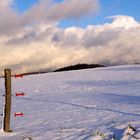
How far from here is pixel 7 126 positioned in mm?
13992

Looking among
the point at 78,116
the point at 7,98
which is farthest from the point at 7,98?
the point at 78,116

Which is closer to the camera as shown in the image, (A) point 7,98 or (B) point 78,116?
(A) point 7,98

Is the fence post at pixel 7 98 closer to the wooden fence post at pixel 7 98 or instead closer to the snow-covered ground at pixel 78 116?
the wooden fence post at pixel 7 98

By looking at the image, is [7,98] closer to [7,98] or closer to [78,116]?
[7,98]

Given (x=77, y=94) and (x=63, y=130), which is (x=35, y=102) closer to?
(x=77, y=94)

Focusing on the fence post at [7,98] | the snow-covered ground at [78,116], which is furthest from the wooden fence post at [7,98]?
the snow-covered ground at [78,116]

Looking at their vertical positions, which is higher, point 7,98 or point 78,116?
point 7,98

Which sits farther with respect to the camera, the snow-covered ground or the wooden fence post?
the wooden fence post

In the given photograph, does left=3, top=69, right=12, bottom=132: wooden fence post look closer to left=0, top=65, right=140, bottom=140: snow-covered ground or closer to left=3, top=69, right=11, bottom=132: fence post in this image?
left=3, top=69, right=11, bottom=132: fence post

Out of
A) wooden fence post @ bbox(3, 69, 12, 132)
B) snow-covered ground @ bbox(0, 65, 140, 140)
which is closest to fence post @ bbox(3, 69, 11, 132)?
wooden fence post @ bbox(3, 69, 12, 132)

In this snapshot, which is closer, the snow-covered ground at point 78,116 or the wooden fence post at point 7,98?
the snow-covered ground at point 78,116

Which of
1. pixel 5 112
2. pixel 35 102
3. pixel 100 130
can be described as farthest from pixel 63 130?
pixel 35 102

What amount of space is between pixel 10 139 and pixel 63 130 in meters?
1.61

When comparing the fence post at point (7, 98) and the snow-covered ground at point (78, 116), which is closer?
the snow-covered ground at point (78, 116)
